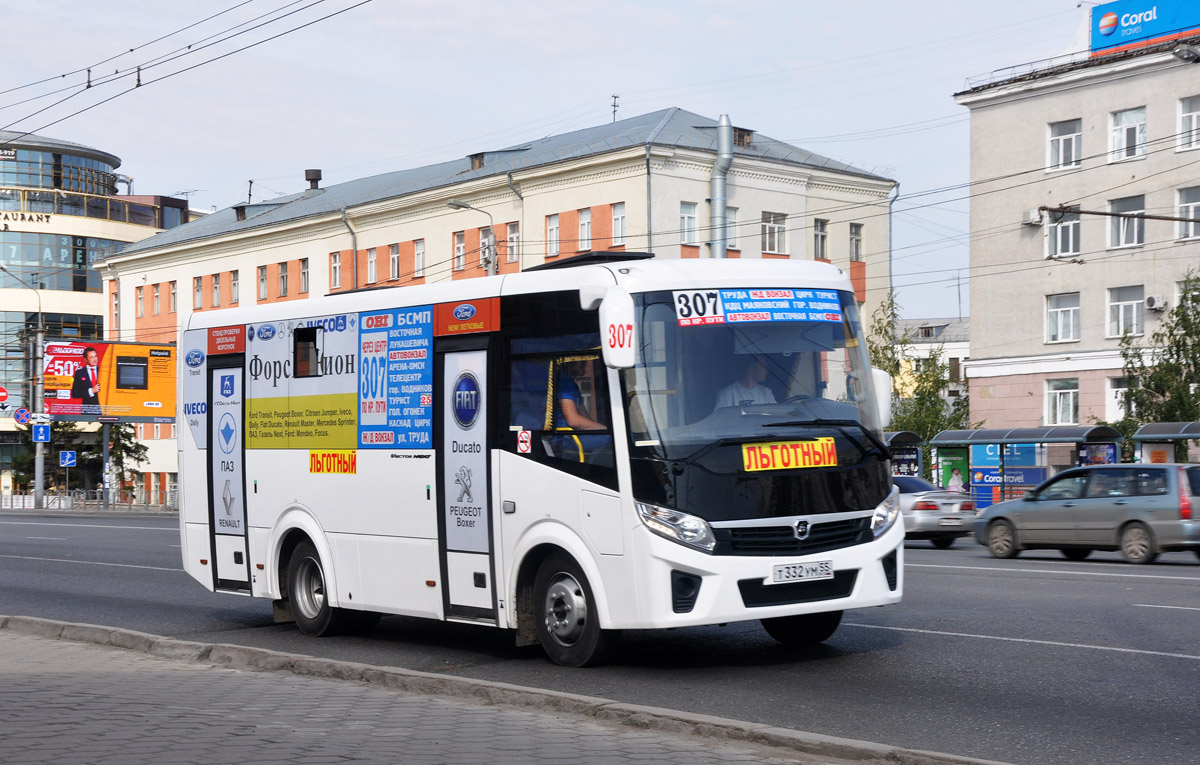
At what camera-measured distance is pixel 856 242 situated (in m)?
57.6

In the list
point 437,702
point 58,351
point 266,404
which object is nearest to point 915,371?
point 58,351

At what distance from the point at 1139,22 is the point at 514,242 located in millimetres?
22317

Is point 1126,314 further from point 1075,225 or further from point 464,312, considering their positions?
point 464,312

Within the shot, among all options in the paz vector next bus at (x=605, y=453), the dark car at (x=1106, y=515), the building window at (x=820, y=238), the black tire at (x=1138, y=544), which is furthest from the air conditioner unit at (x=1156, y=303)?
the paz vector next bus at (x=605, y=453)

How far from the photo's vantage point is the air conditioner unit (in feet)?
147

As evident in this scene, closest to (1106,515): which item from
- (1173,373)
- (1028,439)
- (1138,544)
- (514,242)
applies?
(1138,544)

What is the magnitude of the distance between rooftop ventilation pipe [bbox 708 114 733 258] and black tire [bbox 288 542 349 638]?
Result: 9088 mm

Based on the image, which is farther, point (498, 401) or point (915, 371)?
point (915, 371)

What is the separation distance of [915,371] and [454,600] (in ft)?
151

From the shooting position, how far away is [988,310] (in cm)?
4994

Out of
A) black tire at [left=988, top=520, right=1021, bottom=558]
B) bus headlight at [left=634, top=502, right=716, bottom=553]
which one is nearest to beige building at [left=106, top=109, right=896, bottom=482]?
black tire at [left=988, top=520, right=1021, bottom=558]

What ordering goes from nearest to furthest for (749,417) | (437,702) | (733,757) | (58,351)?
(733,757) < (437,702) < (749,417) < (58,351)

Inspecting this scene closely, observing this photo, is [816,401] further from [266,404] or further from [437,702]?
[266,404]

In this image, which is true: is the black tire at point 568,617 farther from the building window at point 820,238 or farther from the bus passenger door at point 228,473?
the building window at point 820,238
